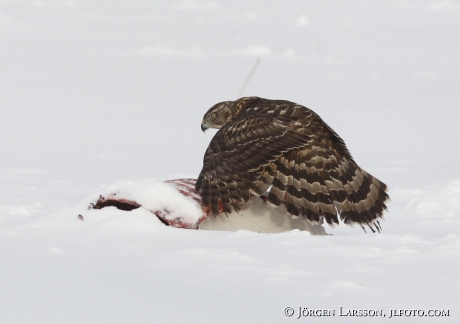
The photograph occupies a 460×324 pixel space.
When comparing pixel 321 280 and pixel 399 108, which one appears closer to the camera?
pixel 321 280

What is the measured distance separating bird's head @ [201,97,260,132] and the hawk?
0.93 meters

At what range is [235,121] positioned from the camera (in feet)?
20.2

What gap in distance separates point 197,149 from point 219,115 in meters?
3.28

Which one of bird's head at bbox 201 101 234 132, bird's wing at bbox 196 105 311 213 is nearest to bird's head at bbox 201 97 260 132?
bird's head at bbox 201 101 234 132

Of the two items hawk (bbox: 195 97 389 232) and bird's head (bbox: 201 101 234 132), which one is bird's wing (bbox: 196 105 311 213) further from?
bird's head (bbox: 201 101 234 132)

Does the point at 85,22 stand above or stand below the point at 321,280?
above

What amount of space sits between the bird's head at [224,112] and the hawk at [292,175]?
930mm

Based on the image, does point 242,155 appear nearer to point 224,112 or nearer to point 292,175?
point 292,175

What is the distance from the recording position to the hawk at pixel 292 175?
567 cm

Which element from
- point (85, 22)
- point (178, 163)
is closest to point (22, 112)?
point (178, 163)

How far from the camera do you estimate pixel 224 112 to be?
7.02m

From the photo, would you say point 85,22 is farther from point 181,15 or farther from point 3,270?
point 3,270

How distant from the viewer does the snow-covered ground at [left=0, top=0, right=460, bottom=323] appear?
365cm

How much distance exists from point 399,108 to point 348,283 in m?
9.99
